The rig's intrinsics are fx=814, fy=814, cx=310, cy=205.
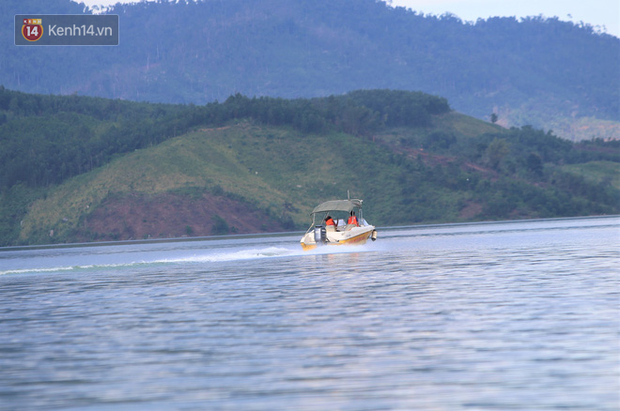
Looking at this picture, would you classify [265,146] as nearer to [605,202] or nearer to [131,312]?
[605,202]

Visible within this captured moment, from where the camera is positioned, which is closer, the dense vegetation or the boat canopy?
the boat canopy

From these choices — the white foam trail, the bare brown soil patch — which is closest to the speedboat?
the white foam trail

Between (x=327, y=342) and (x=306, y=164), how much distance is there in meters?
123

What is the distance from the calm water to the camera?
502 inches

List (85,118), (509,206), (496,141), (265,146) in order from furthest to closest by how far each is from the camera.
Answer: (85,118) < (496,141) < (265,146) < (509,206)

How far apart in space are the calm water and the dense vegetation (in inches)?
3695

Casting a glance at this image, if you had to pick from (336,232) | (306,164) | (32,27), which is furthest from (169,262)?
(32,27)

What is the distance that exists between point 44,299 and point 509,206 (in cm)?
11227

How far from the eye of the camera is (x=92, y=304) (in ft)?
90.5

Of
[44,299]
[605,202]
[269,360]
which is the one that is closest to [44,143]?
[605,202]

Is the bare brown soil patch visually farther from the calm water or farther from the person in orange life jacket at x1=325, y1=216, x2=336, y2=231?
the calm water

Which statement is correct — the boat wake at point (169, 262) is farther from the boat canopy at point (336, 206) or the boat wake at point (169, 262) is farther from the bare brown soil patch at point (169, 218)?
the bare brown soil patch at point (169, 218)

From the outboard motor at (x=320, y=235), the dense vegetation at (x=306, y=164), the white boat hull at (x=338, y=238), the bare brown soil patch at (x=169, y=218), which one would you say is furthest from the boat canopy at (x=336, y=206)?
the dense vegetation at (x=306, y=164)

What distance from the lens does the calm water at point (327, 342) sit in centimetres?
1274
